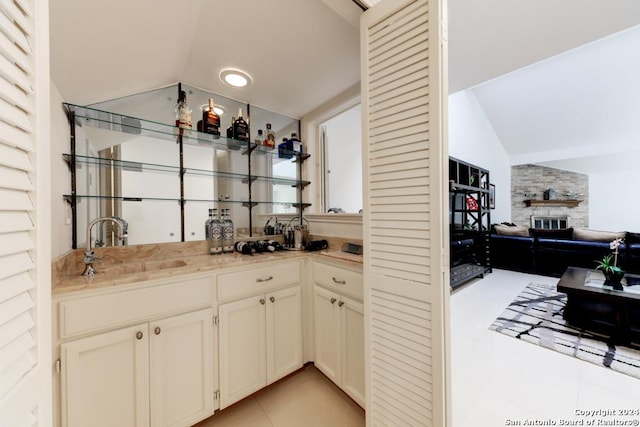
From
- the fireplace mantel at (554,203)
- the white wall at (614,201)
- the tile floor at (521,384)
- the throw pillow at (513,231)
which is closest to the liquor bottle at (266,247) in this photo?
the tile floor at (521,384)

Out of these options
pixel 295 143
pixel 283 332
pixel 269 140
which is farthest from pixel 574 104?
pixel 283 332

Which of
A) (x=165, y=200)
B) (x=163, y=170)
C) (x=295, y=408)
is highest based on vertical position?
(x=163, y=170)

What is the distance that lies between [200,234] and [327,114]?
1.54 m

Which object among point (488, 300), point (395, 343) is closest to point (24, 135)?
point (395, 343)

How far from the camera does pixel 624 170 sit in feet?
23.1

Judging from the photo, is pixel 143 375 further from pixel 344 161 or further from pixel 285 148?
pixel 344 161

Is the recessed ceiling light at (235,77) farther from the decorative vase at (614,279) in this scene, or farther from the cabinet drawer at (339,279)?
the decorative vase at (614,279)

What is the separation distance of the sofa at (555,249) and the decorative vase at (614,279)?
1.48 metres

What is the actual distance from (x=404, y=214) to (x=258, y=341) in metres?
1.25

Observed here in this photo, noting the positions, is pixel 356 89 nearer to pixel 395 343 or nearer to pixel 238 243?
pixel 238 243

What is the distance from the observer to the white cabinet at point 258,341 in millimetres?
1443

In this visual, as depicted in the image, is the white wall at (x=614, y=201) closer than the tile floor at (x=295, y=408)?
No

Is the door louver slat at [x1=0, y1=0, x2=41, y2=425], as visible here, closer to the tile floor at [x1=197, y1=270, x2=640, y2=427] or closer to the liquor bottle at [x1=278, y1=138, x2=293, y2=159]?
the tile floor at [x1=197, y1=270, x2=640, y2=427]

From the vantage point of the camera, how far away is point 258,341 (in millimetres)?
1566
